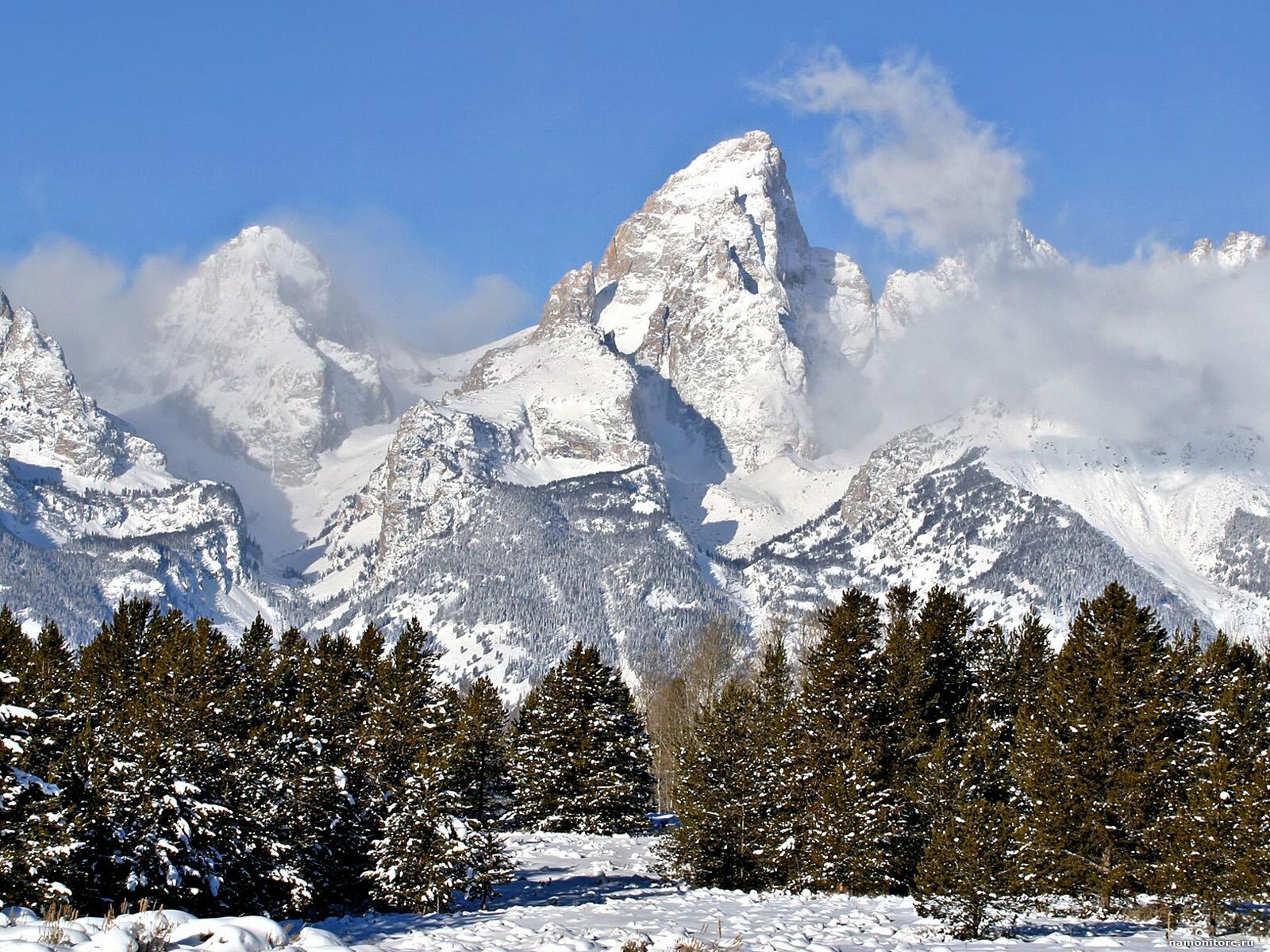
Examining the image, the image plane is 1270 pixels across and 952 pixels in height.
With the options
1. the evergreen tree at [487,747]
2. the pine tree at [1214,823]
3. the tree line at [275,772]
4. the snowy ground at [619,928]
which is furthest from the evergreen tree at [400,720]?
the pine tree at [1214,823]

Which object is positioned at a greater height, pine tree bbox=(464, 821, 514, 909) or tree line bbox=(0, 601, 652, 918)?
tree line bbox=(0, 601, 652, 918)

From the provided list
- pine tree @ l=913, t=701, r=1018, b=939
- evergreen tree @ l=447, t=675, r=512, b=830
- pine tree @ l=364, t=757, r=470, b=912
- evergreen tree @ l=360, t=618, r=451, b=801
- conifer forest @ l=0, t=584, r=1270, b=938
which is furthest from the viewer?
evergreen tree @ l=447, t=675, r=512, b=830

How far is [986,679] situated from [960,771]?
11.6 meters

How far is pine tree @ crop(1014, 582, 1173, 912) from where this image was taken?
38312 mm

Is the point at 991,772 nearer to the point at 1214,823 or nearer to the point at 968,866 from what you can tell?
the point at 1214,823

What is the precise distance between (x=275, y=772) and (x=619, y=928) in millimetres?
18159

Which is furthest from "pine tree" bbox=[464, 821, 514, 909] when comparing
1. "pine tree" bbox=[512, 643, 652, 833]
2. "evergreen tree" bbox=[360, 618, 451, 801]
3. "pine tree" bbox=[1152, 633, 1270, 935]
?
"pine tree" bbox=[512, 643, 652, 833]

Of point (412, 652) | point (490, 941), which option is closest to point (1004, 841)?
point (490, 941)

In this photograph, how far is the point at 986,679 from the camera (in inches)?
2063

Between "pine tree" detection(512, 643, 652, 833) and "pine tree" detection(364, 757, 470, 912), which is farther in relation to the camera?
"pine tree" detection(512, 643, 652, 833)

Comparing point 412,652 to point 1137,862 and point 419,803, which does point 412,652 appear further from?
point 1137,862

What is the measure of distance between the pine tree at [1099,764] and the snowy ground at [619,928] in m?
1.81

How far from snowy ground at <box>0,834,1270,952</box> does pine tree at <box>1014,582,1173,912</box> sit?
1814 mm

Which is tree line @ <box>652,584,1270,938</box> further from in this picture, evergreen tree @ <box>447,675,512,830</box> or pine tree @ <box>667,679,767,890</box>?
evergreen tree @ <box>447,675,512,830</box>
